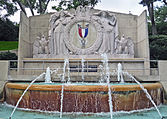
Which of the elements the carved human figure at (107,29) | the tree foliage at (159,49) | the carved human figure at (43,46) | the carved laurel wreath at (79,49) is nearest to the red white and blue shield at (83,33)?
the carved laurel wreath at (79,49)

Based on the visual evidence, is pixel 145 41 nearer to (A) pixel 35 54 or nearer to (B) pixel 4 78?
(A) pixel 35 54

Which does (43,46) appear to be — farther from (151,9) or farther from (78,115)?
(151,9)

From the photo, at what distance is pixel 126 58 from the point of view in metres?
11.6

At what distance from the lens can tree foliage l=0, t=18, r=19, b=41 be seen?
2944cm

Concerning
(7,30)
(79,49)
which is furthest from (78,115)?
(7,30)

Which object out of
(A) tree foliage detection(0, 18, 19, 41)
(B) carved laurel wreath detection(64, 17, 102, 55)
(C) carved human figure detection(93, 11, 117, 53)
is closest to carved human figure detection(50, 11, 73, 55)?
(B) carved laurel wreath detection(64, 17, 102, 55)

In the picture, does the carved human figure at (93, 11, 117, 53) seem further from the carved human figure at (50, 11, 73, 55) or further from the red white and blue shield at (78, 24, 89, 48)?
the carved human figure at (50, 11, 73, 55)

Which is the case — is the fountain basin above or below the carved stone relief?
below

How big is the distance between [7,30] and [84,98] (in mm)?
28137

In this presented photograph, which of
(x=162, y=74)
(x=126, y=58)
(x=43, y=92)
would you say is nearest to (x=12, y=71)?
(x=43, y=92)

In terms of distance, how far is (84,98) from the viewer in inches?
229

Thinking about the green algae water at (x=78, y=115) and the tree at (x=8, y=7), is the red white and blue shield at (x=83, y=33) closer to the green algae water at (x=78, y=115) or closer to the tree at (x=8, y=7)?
the green algae water at (x=78, y=115)

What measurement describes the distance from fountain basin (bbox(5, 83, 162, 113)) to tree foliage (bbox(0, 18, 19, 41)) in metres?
26.1

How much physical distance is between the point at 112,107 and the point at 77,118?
4.06ft
